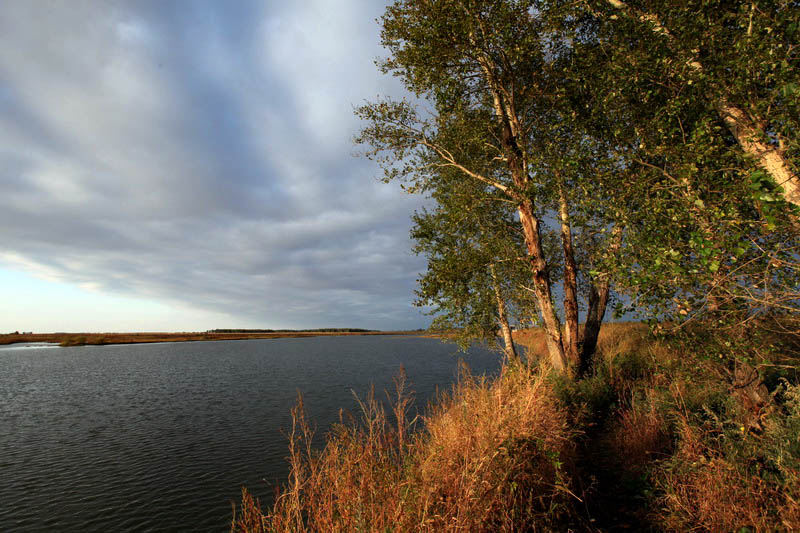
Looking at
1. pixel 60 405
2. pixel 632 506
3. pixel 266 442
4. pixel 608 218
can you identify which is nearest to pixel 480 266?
pixel 608 218

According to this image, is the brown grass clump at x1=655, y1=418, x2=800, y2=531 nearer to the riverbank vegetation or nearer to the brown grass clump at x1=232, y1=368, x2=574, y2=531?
the riverbank vegetation

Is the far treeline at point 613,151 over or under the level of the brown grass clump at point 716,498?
over

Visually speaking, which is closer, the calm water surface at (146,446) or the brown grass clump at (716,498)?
the brown grass clump at (716,498)

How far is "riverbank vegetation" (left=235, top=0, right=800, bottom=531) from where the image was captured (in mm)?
5070

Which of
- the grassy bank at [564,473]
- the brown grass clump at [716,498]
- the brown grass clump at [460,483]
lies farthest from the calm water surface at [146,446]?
the brown grass clump at [716,498]

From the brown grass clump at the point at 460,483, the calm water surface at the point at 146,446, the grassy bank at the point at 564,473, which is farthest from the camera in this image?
the calm water surface at the point at 146,446

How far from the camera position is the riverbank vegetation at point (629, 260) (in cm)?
507

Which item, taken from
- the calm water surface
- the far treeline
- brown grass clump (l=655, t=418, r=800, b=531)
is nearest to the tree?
the far treeline

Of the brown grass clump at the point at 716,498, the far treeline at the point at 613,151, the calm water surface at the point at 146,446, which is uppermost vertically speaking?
the far treeline at the point at 613,151

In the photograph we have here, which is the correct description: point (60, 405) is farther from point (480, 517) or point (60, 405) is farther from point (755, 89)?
point (755, 89)

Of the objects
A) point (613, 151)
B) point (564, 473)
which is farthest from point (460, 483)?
point (613, 151)

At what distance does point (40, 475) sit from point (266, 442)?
726 cm

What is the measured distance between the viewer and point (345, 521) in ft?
15.3

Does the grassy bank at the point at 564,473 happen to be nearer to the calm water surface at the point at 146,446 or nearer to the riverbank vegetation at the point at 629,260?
the riverbank vegetation at the point at 629,260
